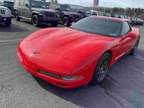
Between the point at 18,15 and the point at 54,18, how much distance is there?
3199 millimetres

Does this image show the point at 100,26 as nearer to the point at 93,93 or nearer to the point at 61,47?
the point at 61,47

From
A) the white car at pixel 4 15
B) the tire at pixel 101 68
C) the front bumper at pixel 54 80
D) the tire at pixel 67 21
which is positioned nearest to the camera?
the front bumper at pixel 54 80

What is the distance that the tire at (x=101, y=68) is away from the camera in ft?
13.3

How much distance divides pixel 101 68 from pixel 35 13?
1071 centimetres

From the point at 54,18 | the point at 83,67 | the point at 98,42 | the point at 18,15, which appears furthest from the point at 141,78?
the point at 18,15

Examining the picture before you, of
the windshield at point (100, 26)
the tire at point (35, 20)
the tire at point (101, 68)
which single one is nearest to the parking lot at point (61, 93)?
the tire at point (101, 68)

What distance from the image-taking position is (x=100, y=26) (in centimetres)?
546

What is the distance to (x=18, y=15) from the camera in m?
16.1

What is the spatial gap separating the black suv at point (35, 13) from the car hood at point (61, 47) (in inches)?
366

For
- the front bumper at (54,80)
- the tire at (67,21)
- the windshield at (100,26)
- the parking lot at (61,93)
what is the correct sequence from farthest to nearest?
the tire at (67,21) < the windshield at (100,26) < the front bumper at (54,80) < the parking lot at (61,93)

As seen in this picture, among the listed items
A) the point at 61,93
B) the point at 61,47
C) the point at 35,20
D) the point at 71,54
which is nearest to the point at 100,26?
the point at 61,47

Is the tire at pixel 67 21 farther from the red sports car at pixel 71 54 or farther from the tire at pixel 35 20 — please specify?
the red sports car at pixel 71 54

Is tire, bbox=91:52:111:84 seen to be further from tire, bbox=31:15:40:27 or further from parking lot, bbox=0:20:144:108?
tire, bbox=31:15:40:27

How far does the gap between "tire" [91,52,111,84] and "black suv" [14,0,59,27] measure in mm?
10002
